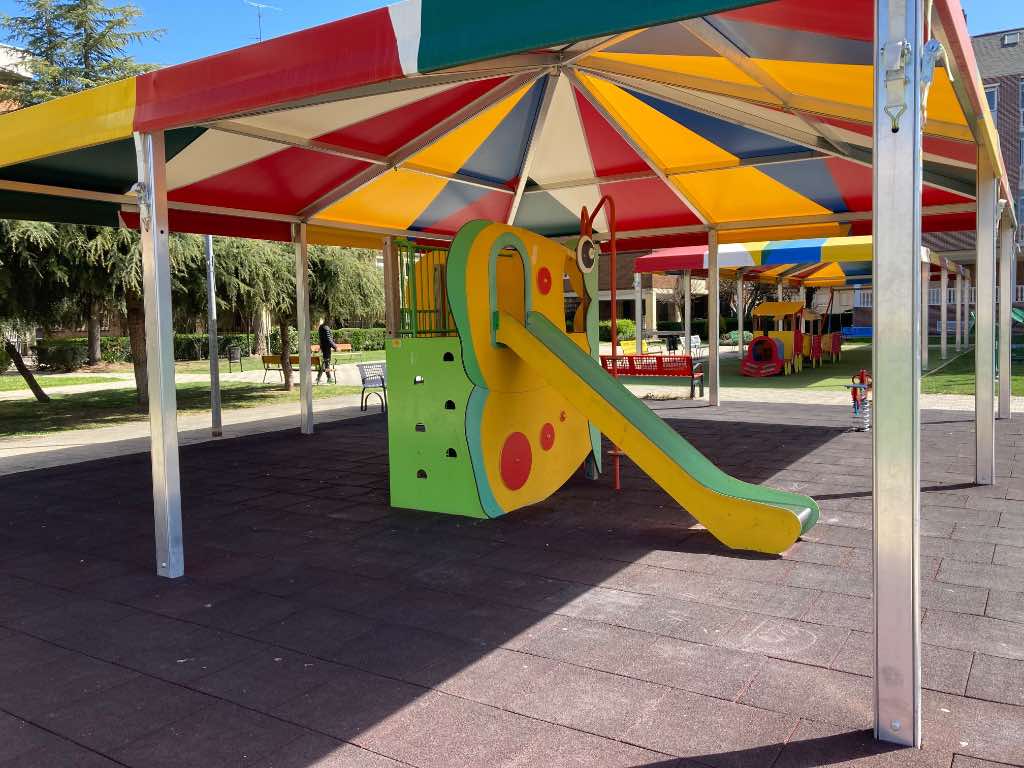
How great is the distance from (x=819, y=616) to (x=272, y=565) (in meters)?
3.49

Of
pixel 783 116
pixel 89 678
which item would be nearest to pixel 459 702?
pixel 89 678

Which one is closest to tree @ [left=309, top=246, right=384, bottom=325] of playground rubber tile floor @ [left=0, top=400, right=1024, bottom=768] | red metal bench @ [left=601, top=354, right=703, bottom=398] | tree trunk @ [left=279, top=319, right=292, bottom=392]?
tree trunk @ [left=279, top=319, right=292, bottom=392]

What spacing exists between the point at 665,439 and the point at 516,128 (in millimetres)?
4589

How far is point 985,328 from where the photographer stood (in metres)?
7.23

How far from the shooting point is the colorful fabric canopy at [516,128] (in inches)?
157

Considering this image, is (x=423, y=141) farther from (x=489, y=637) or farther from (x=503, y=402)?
(x=489, y=637)

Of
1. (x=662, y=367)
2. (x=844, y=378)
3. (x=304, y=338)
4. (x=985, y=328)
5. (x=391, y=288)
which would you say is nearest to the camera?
(x=985, y=328)

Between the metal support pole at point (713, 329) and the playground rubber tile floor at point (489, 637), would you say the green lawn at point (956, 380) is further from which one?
the playground rubber tile floor at point (489, 637)

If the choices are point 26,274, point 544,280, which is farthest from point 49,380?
point 544,280

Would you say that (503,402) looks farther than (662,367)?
No

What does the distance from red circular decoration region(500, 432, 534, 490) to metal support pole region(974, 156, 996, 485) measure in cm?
409

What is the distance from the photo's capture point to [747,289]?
142 ft

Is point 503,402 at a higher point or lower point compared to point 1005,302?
lower

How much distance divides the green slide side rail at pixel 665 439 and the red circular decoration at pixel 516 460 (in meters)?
0.91
